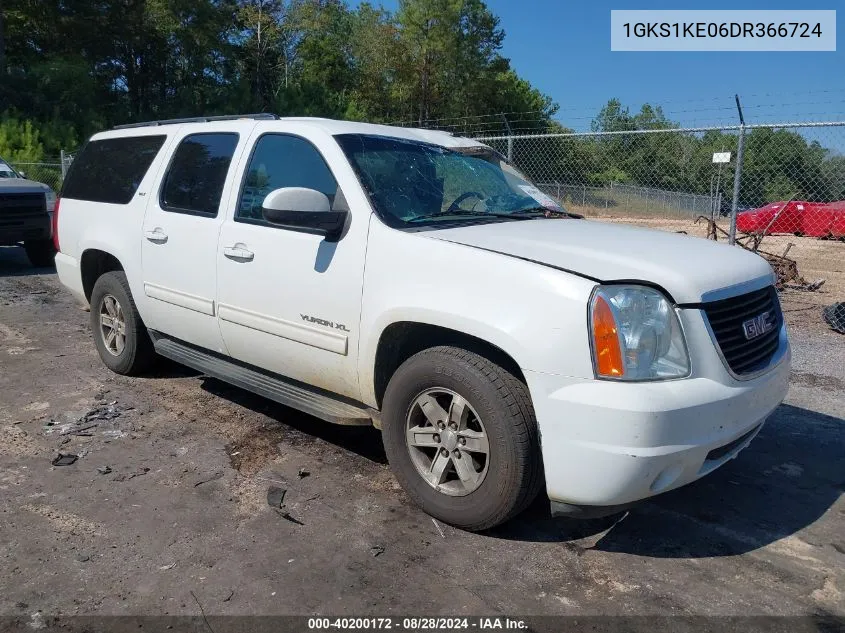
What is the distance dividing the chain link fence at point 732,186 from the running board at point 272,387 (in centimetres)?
534

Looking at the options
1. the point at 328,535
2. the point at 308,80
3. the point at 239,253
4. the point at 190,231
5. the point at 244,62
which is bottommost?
the point at 328,535

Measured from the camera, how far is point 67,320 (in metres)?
7.23

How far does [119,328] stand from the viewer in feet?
17.1

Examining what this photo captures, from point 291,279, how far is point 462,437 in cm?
125

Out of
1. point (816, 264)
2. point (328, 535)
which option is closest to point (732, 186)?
point (816, 264)

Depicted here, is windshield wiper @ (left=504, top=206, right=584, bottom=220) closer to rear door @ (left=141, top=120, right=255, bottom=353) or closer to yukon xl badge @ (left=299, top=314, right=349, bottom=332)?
yukon xl badge @ (left=299, top=314, right=349, bottom=332)

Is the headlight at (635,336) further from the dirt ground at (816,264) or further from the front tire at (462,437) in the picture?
the dirt ground at (816,264)

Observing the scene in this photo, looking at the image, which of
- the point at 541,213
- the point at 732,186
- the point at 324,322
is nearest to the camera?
the point at 324,322

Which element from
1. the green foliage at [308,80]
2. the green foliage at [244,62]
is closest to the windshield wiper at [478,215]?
the green foliage at [308,80]

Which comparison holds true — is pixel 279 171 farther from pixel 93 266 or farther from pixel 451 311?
pixel 93 266

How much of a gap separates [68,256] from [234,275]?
234cm

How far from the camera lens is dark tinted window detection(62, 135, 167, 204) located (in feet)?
16.1

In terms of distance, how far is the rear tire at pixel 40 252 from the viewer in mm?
10514

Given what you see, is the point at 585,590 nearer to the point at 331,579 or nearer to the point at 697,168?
the point at 331,579
